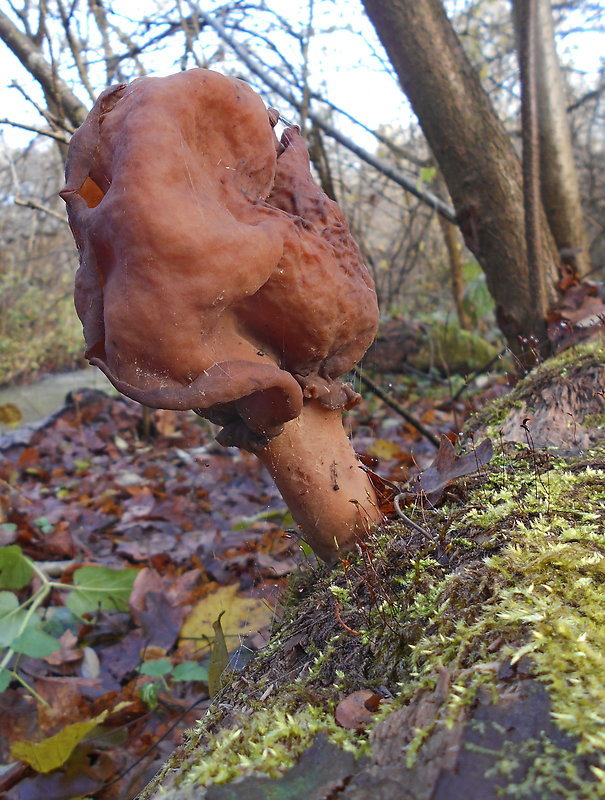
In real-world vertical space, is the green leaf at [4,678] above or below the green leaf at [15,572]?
below

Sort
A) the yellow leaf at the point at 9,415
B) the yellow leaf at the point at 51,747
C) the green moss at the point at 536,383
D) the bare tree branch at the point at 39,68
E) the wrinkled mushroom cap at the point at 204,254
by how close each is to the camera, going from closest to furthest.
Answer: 1. the wrinkled mushroom cap at the point at 204,254
2. the yellow leaf at the point at 51,747
3. the green moss at the point at 536,383
4. the bare tree branch at the point at 39,68
5. the yellow leaf at the point at 9,415

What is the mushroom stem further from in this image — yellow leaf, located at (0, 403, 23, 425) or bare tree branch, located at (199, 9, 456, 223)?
yellow leaf, located at (0, 403, 23, 425)

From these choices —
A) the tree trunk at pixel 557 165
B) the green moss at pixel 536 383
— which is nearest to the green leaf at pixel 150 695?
the green moss at pixel 536 383

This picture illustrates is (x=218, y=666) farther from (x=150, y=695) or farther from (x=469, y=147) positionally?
(x=469, y=147)

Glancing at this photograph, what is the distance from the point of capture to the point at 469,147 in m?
3.69

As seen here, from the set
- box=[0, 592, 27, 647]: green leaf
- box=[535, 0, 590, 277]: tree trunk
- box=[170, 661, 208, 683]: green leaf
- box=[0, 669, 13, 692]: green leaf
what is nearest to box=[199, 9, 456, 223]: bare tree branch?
box=[535, 0, 590, 277]: tree trunk

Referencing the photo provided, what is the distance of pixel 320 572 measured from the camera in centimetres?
207

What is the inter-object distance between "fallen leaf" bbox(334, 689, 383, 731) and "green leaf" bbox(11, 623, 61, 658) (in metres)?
1.56

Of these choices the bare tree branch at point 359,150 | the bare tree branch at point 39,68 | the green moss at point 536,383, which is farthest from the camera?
the bare tree branch at point 359,150

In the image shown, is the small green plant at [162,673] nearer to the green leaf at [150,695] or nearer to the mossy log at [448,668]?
the green leaf at [150,695]

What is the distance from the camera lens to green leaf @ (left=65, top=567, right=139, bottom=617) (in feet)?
9.06

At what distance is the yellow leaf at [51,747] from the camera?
5.84 ft

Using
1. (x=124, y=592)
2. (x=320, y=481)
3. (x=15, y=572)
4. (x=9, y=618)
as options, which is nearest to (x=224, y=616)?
(x=124, y=592)

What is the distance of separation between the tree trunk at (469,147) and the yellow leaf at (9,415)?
612 cm
